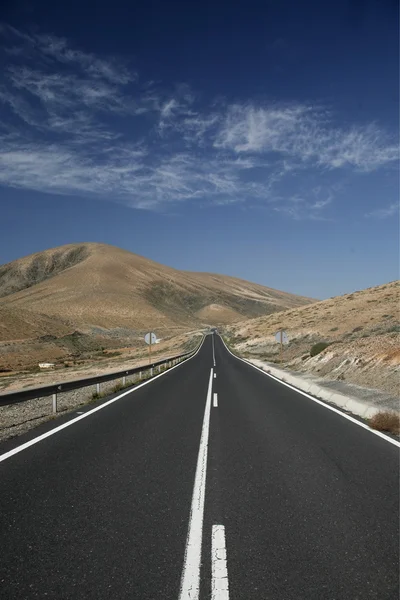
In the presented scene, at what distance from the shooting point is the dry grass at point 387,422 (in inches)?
354

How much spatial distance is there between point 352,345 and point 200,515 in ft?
71.5

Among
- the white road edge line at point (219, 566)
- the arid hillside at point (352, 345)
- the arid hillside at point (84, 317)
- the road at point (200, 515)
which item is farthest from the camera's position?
the arid hillside at point (84, 317)

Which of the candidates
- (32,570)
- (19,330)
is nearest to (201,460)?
(32,570)

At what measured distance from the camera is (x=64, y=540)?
4012 mm

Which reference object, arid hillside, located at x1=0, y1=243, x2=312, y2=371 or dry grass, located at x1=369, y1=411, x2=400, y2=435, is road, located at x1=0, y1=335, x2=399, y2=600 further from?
arid hillside, located at x1=0, y1=243, x2=312, y2=371

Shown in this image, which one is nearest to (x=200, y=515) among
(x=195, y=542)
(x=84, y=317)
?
(x=195, y=542)

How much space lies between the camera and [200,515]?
4633 mm

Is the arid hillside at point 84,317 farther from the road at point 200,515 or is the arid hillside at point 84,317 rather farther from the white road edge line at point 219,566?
the white road edge line at point 219,566

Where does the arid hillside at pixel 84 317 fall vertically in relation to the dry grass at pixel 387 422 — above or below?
above

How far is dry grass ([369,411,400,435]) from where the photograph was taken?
900 centimetres

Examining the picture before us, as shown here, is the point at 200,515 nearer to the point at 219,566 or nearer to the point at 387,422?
the point at 219,566

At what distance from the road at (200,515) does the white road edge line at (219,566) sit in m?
0.01

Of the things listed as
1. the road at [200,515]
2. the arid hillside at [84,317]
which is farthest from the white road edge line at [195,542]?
the arid hillside at [84,317]

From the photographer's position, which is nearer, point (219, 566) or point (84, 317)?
point (219, 566)
